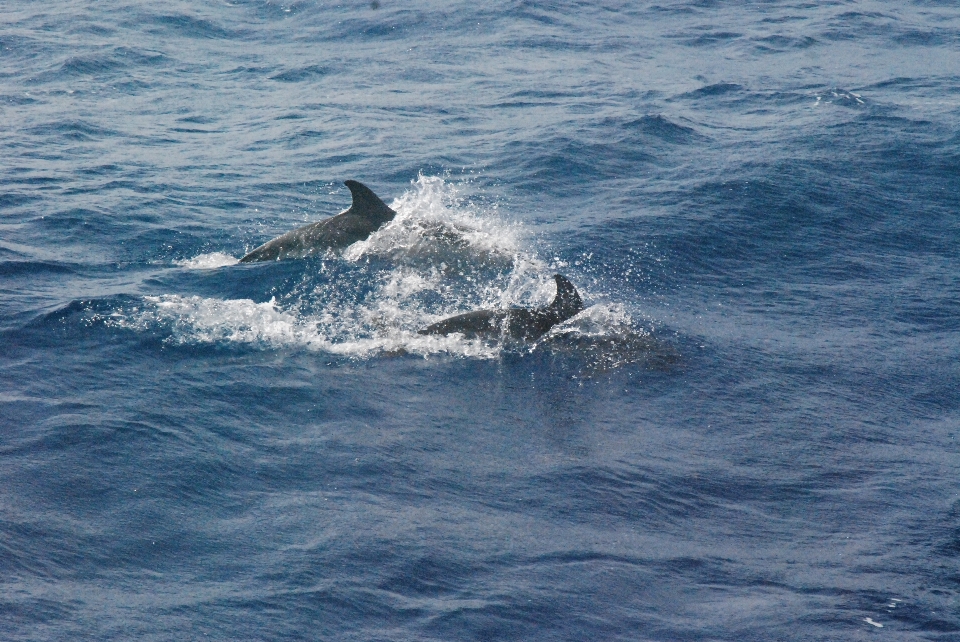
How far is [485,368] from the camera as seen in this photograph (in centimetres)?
1339

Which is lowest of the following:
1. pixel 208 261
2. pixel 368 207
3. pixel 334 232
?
pixel 208 261

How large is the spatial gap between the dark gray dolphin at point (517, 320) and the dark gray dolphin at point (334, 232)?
3578 mm

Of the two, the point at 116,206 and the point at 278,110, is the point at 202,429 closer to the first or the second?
the point at 116,206

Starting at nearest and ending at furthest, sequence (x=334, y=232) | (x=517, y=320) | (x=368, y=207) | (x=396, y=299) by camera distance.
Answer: (x=517, y=320) < (x=396, y=299) < (x=334, y=232) < (x=368, y=207)

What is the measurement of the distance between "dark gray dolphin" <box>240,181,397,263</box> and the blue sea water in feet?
1.02

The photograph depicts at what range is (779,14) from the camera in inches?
1430

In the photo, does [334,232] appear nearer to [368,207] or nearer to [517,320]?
[368,207]

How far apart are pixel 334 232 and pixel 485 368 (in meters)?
4.90

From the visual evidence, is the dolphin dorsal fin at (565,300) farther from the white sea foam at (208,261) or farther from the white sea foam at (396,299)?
the white sea foam at (208,261)

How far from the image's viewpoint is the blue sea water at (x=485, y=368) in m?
9.04

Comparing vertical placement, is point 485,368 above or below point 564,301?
below

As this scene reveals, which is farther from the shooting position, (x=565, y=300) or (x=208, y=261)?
(x=208, y=261)

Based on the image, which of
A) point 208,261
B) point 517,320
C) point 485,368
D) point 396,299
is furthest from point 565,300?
point 208,261

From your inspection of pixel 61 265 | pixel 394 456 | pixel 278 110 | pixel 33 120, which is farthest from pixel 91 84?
pixel 394 456
